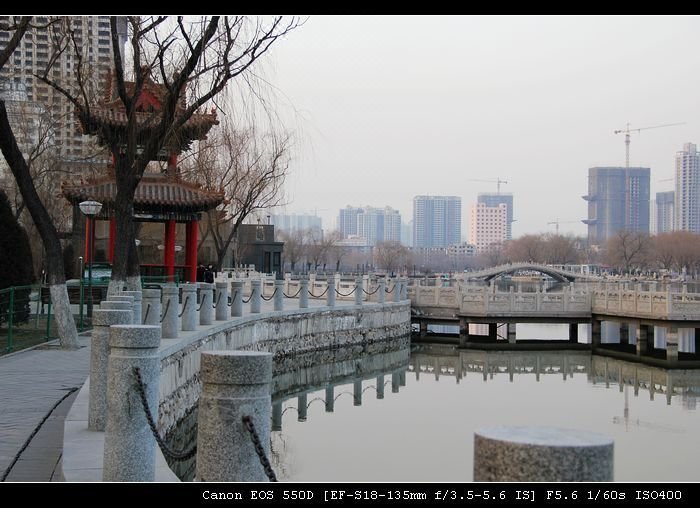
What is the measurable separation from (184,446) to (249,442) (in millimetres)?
8659

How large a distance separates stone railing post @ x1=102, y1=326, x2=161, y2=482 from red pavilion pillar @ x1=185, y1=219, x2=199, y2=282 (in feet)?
63.0

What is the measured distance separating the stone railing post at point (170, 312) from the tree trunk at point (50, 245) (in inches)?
79.5

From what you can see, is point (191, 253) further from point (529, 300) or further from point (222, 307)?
point (529, 300)

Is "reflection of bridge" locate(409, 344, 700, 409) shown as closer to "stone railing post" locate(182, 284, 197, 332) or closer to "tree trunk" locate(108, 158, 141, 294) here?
"stone railing post" locate(182, 284, 197, 332)

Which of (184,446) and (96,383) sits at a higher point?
(96,383)

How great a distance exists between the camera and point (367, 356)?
2702 centimetres

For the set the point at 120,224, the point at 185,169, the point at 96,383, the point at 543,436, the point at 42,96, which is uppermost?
the point at 42,96

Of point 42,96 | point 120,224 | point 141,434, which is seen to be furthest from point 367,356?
point 141,434

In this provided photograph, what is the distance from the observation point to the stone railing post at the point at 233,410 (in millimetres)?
4555

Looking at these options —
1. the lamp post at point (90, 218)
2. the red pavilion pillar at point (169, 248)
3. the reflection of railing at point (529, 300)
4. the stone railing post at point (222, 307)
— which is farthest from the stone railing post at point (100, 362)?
the reflection of railing at point (529, 300)

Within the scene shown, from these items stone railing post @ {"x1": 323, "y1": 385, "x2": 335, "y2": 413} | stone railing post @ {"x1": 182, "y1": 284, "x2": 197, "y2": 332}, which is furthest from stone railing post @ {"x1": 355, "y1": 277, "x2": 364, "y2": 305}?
stone railing post @ {"x1": 182, "y1": 284, "x2": 197, "y2": 332}

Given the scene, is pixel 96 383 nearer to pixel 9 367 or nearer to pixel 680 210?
pixel 9 367

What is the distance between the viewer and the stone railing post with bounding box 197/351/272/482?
14.9 ft
